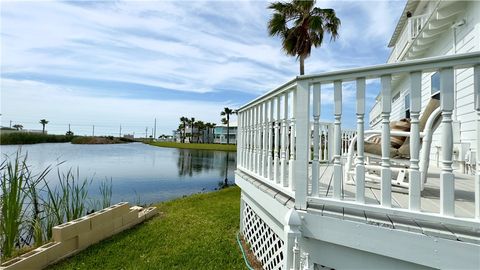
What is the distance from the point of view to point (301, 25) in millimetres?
10492

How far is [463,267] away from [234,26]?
9.14 metres

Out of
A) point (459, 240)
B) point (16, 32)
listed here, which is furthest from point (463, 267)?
point (16, 32)

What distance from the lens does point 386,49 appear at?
1380 cm

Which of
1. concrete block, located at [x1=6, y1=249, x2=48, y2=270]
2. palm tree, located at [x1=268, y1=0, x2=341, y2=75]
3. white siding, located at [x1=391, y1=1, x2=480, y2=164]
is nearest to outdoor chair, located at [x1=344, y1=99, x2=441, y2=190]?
white siding, located at [x1=391, y1=1, x2=480, y2=164]

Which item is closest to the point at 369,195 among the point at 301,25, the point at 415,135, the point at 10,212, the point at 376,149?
the point at 415,135

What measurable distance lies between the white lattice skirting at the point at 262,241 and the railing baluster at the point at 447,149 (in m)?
1.44

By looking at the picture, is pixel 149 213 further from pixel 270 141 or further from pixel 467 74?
pixel 467 74

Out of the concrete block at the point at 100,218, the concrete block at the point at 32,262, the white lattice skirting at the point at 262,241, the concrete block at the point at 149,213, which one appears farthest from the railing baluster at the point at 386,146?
the concrete block at the point at 149,213

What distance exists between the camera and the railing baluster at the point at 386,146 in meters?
1.67

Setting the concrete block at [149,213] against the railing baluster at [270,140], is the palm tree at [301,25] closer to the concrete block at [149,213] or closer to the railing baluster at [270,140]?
the concrete block at [149,213]

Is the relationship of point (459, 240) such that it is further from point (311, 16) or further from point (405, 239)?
point (311, 16)

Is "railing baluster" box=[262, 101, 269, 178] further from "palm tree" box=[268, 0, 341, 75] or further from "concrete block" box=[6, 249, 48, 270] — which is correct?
"palm tree" box=[268, 0, 341, 75]

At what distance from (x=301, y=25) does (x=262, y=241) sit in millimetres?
9483

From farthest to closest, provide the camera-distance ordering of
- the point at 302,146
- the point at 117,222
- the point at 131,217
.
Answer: the point at 131,217 < the point at 117,222 < the point at 302,146
